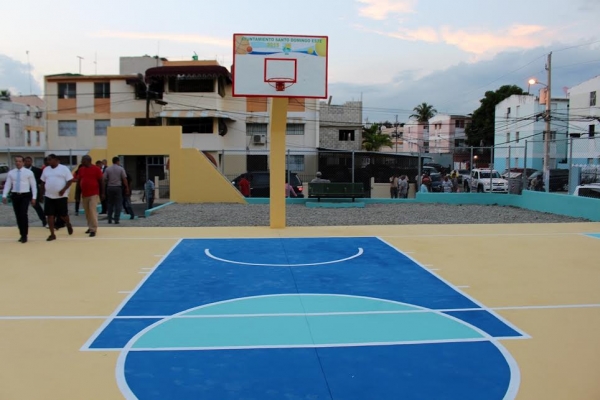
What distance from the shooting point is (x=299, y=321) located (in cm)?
585

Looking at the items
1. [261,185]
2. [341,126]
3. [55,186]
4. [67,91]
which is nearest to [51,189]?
[55,186]

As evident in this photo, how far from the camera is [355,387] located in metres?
4.16

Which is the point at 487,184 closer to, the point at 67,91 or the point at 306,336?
the point at 306,336

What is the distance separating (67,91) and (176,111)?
413 inches

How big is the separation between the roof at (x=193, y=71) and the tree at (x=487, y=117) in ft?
115

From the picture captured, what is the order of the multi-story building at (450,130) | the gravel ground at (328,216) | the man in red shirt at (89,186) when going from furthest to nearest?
1. the multi-story building at (450,130)
2. the gravel ground at (328,216)
3. the man in red shirt at (89,186)

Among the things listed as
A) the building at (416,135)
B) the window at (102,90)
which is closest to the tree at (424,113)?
the building at (416,135)

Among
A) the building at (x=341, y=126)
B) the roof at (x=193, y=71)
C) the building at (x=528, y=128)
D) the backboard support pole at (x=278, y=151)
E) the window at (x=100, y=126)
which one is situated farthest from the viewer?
the building at (x=528, y=128)

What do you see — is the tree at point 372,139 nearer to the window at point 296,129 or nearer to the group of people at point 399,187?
the window at point 296,129

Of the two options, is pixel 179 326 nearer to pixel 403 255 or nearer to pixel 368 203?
pixel 403 255

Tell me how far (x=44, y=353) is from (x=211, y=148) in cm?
3190

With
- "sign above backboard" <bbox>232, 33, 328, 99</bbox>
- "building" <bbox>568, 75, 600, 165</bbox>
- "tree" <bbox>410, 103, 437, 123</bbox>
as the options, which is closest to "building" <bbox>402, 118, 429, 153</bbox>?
"tree" <bbox>410, 103, 437, 123</bbox>

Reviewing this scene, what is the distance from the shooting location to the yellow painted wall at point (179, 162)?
20.9 meters

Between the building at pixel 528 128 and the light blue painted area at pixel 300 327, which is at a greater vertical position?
the building at pixel 528 128
